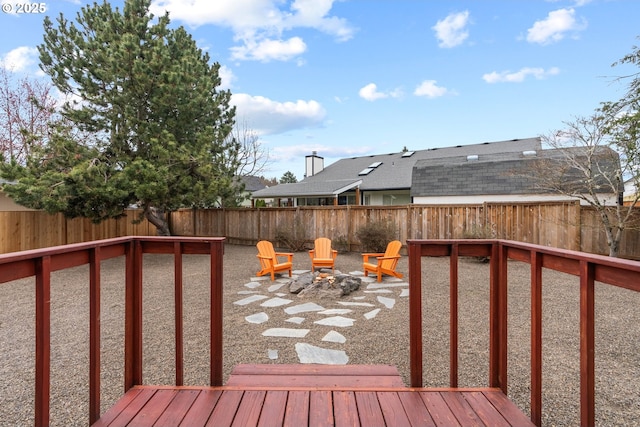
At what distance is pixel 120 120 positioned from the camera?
8430 mm

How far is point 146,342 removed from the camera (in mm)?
3451

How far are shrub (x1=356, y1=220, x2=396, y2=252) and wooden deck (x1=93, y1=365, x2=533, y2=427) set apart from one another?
287 inches

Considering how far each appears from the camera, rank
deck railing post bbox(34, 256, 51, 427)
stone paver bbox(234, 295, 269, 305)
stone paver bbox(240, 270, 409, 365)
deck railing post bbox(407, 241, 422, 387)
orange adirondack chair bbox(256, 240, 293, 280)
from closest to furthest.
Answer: deck railing post bbox(34, 256, 51, 427) < deck railing post bbox(407, 241, 422, 387) < stone paver bbox(240, 270, 409, 365) < stone paver bbox(234, 295, 269, 305) < orange adirondack chair bbox(256, 240, 293, 280)

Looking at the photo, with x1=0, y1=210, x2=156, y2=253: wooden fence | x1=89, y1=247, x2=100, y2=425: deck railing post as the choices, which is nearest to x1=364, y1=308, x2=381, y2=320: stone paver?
x1=89, y1=247, x2=100, y2=425: deck railing post

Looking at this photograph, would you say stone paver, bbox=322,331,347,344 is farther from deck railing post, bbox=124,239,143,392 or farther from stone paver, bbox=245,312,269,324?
deck railing post, bbox=124,239,143,392

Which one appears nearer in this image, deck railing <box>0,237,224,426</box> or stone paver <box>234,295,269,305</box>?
deck railing <box>0,237,224,426</box>

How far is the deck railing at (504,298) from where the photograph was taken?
1.47 metres

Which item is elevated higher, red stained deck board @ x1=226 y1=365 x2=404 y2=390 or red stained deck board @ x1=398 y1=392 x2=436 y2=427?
red stained deck board @ x1=398 y1=392 x2=436 y2=427

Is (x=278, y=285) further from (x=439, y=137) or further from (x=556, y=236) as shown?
(x=439, y=137)

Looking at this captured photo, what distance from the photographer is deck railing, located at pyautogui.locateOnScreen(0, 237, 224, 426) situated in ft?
4.75

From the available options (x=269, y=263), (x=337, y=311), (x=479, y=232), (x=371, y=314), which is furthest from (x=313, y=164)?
(x=371, y=314)

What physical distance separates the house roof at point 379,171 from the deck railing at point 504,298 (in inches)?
518

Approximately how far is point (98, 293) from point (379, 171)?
16723mm

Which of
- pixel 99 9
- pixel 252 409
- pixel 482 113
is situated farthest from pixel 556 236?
pixel 99 9
